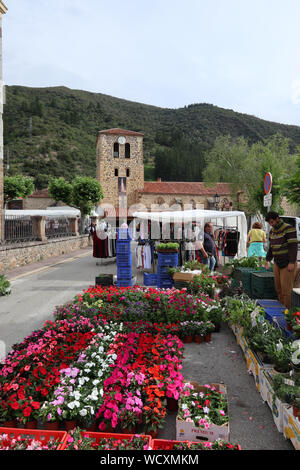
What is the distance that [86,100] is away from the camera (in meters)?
133

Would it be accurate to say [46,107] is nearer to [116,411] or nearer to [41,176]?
[41,176]

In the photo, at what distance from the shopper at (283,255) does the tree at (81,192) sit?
25130mm

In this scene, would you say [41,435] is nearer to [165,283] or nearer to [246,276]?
[246,276]

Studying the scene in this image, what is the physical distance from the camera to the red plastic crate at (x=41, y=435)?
2451 mm

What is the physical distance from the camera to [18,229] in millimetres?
15234

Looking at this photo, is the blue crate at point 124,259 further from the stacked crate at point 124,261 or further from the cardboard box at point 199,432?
the cardboard box at point 199,432

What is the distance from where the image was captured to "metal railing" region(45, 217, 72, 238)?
19.3 meters

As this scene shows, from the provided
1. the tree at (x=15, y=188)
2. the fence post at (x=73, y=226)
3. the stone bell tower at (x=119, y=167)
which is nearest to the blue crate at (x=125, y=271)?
the fence post at (x=73, y=226)

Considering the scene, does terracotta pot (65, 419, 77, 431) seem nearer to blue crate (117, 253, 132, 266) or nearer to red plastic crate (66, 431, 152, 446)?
red plastic crate (66, 431, 152, 446)

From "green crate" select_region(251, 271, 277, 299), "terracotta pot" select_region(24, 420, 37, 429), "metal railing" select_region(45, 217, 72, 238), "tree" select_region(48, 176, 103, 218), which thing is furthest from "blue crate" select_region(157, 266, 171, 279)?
"tree" select_region(48, 176, 103, 218)

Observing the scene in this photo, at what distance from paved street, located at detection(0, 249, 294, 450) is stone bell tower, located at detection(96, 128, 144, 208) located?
1654 inches

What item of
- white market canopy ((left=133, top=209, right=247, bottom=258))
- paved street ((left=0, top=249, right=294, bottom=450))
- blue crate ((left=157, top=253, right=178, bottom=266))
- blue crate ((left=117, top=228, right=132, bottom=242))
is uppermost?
white market canopy ((left=133, top=209, right=247, bottom=258))
